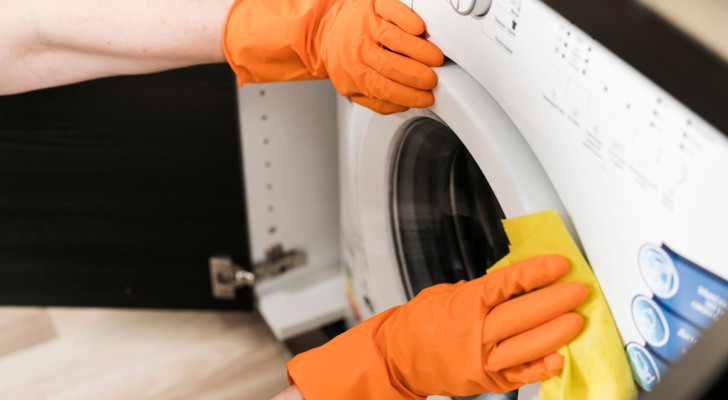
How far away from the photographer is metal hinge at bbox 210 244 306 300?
3.57 feet

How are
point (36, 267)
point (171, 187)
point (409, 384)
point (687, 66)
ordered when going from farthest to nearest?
point (36, 267) → point (171, 187) → point (409, 384) → point (687, 66)

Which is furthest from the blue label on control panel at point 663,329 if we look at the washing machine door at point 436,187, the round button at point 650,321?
the washing machine door at point 436,187

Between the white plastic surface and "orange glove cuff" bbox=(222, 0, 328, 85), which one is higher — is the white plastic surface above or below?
below

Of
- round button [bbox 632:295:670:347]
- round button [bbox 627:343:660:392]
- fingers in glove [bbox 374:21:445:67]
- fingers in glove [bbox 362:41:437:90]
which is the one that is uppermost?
fingers in glove [bbox 374:21:445:67]

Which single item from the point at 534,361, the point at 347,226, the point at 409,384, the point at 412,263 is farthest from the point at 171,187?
the point at 534,361

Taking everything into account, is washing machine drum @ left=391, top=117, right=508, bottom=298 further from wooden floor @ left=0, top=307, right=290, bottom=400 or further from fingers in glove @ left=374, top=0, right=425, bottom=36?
wooden floor @ left=0, top=307, right=290, bottom=400

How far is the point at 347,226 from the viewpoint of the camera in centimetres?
102

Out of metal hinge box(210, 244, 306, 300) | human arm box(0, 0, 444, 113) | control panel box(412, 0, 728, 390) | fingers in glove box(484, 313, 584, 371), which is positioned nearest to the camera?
control panel box(412, 0, 728, 390)

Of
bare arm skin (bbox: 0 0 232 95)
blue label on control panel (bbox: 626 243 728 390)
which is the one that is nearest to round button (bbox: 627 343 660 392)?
blue label on control panel (bbox: 626 243 728 390)

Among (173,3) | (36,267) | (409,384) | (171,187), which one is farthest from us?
(36,267)

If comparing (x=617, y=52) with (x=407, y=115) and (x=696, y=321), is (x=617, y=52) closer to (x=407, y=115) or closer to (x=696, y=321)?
(x=696, y=321)

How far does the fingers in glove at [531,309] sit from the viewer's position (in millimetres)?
489

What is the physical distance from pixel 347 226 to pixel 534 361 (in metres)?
0.52

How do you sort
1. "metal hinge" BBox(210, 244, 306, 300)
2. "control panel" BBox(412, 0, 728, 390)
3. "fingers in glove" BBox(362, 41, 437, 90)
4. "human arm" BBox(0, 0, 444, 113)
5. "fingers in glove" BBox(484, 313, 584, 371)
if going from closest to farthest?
"control panel" BBox(412, 0, 728, 390), "fingers in glove" BBox(484, 313, 584, 371), "fingers in glove" BBox(362, 41, 437, 90), "human arm" BBox(0, 0, 444, 113), "metal hinge" BBox(210, 244, 306, 300)
